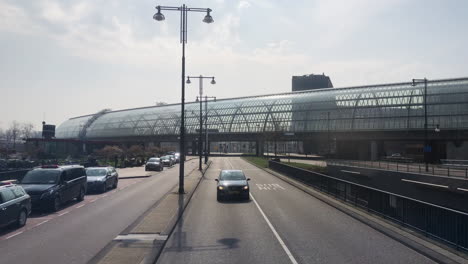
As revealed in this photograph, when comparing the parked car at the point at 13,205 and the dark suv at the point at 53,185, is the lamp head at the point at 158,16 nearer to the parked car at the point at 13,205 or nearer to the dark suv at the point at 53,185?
the dark suv at the point at 53,185

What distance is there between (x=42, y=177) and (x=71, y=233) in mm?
7451

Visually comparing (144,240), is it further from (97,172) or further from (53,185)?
(97,172)

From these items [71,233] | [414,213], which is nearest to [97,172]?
[71,233]

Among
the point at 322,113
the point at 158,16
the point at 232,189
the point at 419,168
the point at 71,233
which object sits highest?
the point at 322,113

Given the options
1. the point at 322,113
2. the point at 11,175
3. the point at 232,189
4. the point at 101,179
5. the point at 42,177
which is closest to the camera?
the point at 42,177

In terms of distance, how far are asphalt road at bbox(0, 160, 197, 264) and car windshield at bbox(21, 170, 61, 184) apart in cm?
148

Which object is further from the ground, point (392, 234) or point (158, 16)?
point (158, 16)

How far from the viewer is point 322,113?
97125 millimetres

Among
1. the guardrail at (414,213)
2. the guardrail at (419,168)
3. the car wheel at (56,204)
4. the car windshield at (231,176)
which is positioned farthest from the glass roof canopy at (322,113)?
the car wheel at (56,204)

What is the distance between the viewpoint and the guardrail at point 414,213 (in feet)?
35.4

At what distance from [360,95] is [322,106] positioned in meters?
8.86

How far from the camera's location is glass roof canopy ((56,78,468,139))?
258 ft

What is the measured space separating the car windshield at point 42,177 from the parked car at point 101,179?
669cm

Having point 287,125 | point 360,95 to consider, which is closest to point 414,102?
point 360,95
